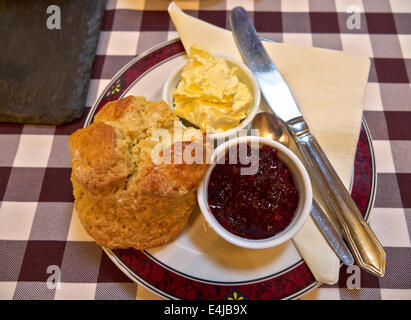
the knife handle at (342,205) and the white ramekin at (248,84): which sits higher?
the white ramekin at (248,84)

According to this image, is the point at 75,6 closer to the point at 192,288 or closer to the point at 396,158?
the point at 192,288

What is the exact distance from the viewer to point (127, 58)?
2.52m

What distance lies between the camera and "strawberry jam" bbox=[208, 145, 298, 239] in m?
1.59

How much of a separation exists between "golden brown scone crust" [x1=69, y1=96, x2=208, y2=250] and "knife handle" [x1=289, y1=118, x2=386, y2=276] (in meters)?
0.75

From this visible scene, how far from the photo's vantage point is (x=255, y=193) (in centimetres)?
160

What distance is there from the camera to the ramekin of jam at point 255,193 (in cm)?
158

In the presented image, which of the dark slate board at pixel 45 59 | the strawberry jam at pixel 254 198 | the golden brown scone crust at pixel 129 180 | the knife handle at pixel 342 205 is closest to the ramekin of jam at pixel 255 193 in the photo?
the strawberry jam at pixel 254 198

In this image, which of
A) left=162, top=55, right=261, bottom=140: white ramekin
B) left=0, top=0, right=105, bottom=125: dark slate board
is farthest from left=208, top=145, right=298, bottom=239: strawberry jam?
left=0, top=0, right=105, bottom=125: dark slate board

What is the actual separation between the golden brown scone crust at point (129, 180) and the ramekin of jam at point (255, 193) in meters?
0.14

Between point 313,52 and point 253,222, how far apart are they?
4.44 feet

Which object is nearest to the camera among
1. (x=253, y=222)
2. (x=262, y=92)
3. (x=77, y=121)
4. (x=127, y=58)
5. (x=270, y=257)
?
(x=253, y=222)

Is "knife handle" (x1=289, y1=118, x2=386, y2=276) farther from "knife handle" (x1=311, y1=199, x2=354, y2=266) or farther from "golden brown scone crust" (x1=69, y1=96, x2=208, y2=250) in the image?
"golden brown scone crust" (x1=69, y1=96, x2=208, y2=250)

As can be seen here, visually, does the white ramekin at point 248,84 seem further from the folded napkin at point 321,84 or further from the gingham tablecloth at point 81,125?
the gingham tablecloth at point 81,125
